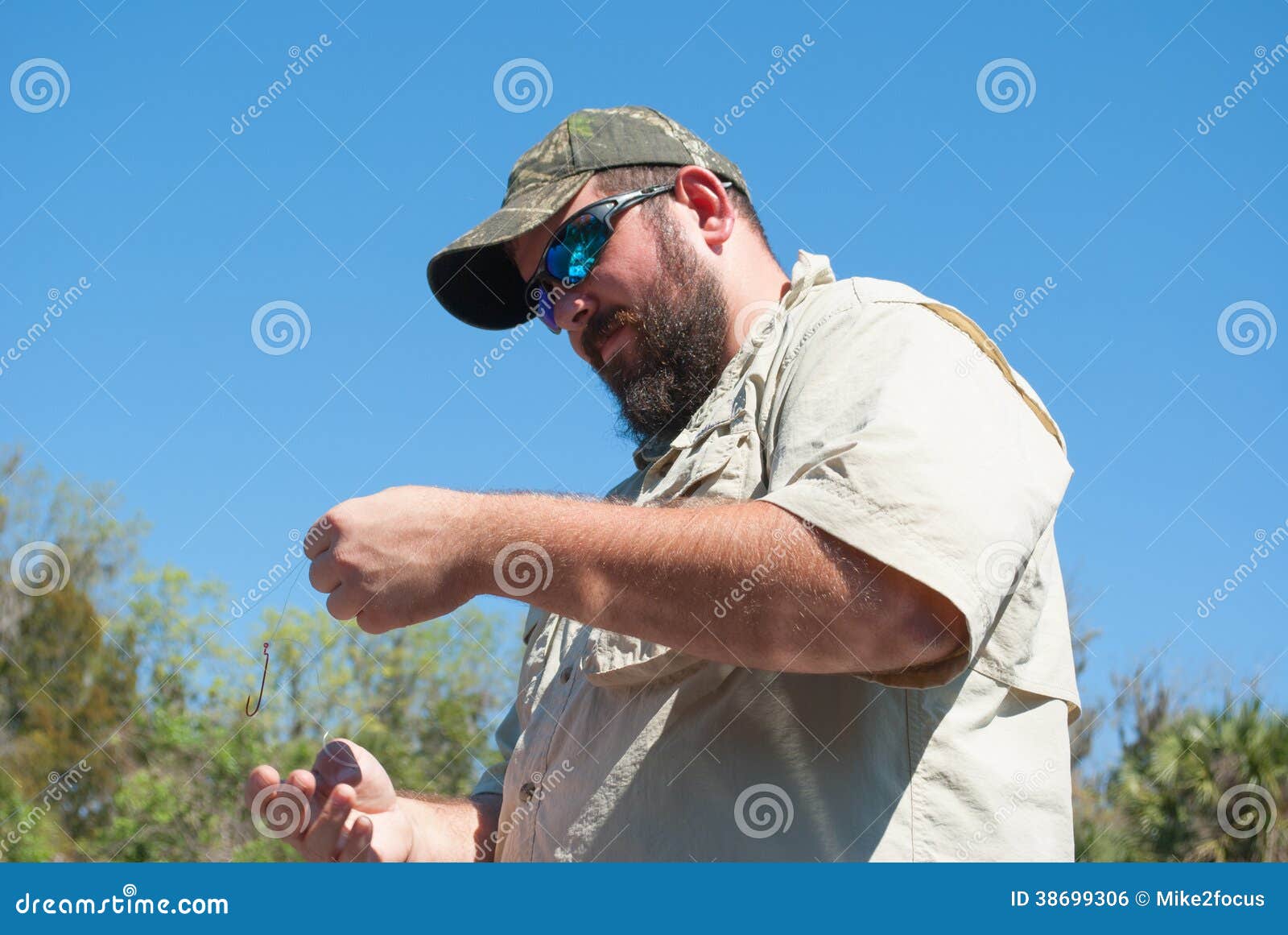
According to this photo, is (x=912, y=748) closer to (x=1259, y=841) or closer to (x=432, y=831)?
(x=432, y=831)

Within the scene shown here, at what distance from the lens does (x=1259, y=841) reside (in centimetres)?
1283

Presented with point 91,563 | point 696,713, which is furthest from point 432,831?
point 91,563

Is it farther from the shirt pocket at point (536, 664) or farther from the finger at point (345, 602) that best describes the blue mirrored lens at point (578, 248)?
the finger at point (345, 602)

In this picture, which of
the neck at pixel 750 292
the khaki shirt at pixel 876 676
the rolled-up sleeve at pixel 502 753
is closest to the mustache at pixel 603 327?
the neck at pixel 750 292

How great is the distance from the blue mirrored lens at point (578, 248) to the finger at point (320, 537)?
55.7 inches

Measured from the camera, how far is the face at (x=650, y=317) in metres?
3.34

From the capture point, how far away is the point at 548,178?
12.2 feet

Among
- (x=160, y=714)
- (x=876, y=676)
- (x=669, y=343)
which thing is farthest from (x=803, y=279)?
(x=160, y=714)

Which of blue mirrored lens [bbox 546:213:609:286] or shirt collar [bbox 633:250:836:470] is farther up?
shirt collar [bbox 633:250:836:470]

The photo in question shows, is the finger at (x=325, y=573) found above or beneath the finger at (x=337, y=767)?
above

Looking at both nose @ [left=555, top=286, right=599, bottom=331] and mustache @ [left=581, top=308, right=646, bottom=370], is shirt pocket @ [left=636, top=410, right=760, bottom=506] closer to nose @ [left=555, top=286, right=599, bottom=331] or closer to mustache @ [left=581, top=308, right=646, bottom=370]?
mustache @ [left=581, top=308, right=646, bottom=370]

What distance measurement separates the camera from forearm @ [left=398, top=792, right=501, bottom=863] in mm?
3230

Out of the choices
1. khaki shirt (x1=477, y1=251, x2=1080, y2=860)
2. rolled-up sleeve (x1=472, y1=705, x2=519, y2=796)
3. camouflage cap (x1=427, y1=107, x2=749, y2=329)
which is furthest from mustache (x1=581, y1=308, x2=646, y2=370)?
rolled-up sleeve (x1=472, y1=705, x2=519, y2=796)

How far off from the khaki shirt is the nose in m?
0.99
